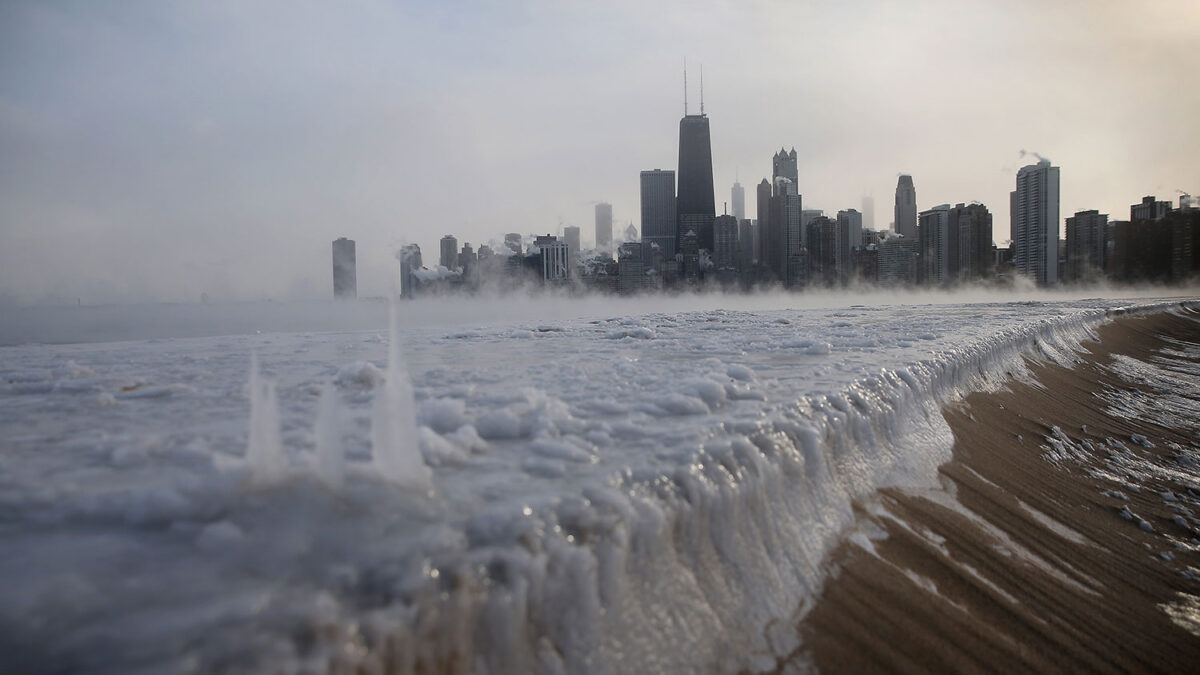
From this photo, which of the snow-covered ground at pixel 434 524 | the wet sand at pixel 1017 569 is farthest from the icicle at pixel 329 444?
the wet sand at pixel 1017 569

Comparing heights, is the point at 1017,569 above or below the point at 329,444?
below

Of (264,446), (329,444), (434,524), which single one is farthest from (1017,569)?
(264,446)

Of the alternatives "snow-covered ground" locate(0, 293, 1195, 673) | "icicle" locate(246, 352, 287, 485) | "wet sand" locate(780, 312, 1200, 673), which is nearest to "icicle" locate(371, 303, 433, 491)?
"snow-covered ground" locate(0, 293, 1195, 673)

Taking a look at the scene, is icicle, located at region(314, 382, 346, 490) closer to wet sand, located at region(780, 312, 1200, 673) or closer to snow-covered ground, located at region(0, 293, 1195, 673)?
snow-covered ground, located at region(0, 293, 1195, 673)

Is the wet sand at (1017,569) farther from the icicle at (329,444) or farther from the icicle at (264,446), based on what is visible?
the icicle at (264,446)

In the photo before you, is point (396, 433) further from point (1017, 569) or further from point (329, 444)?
point (1017, 569)

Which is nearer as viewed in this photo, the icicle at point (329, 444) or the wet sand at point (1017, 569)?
the icicle at point (329, 444)
